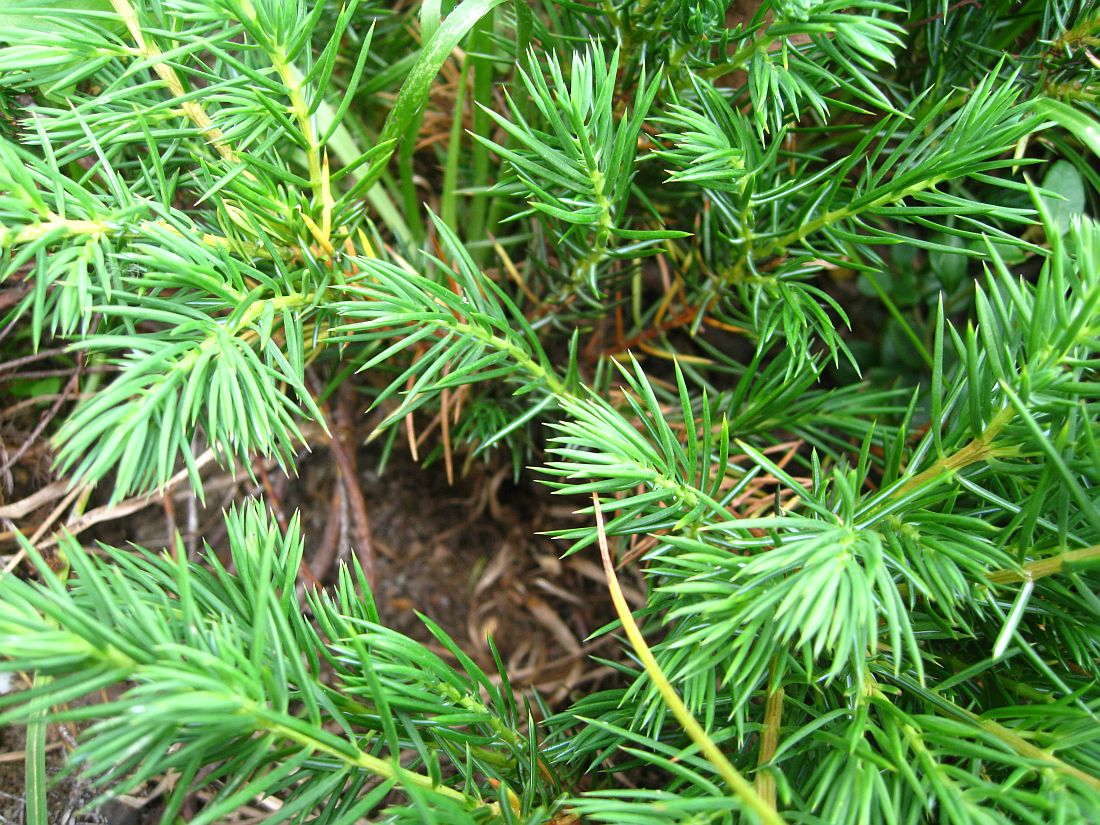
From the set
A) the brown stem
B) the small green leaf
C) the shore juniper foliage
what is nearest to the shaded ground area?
the brown stem

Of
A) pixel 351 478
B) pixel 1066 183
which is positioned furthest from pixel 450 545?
pixel 1066 183

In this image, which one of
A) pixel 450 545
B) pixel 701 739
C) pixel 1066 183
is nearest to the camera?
pixel 701 739

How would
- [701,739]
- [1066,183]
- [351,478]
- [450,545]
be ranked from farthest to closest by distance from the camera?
[450,545]
[351,478]
[1066,183]
[701,739]

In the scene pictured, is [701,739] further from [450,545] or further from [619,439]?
[450,545]

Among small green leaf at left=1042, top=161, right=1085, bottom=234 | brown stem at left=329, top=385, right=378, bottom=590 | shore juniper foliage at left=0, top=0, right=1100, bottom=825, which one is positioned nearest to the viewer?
shore juniper foliage at left=0, top=0, right=1100, bottom=825

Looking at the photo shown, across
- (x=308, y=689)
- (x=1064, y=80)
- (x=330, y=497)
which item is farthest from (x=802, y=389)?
(x=330, y=497)

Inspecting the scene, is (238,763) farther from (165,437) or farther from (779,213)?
(779,213)

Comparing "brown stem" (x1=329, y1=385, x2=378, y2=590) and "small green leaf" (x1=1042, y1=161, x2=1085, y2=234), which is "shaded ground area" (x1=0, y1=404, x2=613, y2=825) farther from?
"small green leaf" (x1=1042, y1=161, x2=1085, y2=234)

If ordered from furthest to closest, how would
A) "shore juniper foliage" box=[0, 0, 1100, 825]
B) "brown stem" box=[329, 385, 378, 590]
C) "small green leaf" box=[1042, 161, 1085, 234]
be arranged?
"brown stem" box=[329, 385, 378, 590]
"small green leaf" box=[1042, 161, 1085, 234]
"shore juniper foliage" box=[0, 0, 1100, 825]
